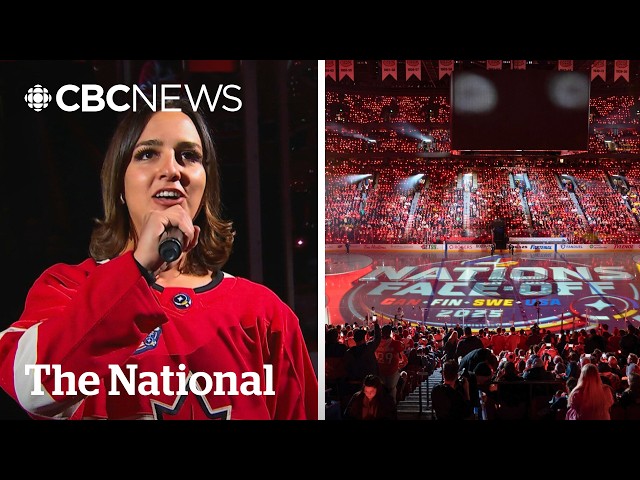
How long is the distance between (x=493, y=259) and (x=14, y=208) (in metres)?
6.48

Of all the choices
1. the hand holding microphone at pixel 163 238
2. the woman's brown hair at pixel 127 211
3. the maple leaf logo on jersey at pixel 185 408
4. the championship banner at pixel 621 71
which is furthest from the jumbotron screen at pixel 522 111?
the maple leaf logo on jersey at pixel 185 408

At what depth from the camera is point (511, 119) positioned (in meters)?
4.20

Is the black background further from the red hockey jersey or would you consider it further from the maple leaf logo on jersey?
the maple leaf logo on jersey

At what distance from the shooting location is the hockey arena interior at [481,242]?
400 cm

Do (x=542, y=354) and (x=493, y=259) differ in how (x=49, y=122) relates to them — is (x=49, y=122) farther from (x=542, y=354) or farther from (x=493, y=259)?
(x=493, y=259)

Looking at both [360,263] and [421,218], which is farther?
[421,218]

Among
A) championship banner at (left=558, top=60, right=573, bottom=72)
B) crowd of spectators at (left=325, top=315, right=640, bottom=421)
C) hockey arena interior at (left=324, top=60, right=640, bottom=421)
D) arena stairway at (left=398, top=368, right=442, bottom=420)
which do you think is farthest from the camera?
championship banner at (left=558, top=60, right=573, bottom=72)

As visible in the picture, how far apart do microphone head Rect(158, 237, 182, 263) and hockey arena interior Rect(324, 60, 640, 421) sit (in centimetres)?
128

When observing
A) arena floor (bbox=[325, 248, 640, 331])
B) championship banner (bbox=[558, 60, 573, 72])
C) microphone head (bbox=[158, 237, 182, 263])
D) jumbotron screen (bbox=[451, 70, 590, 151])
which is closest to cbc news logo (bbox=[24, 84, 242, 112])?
microphone head (bbox=[158, 237, 182, 263])

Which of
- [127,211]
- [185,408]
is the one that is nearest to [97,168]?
[127,211]

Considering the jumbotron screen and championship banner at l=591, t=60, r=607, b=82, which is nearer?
the jumbotron screen

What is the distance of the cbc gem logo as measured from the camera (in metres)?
3.39

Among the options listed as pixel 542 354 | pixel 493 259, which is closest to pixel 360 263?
pixel 493 259

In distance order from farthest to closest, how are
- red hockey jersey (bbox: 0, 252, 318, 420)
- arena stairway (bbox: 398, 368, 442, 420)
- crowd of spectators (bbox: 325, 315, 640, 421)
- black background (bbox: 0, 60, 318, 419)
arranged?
1. arena stairway (bbox: 398, 368, 442, 420)
2. crowd of spectators (bbox: 325, 315, 640, 421)
3. black background (bbox: 0, 60, 318, 419)
4. red hockey jersey (bbox: 0, 252, 318, 420)
